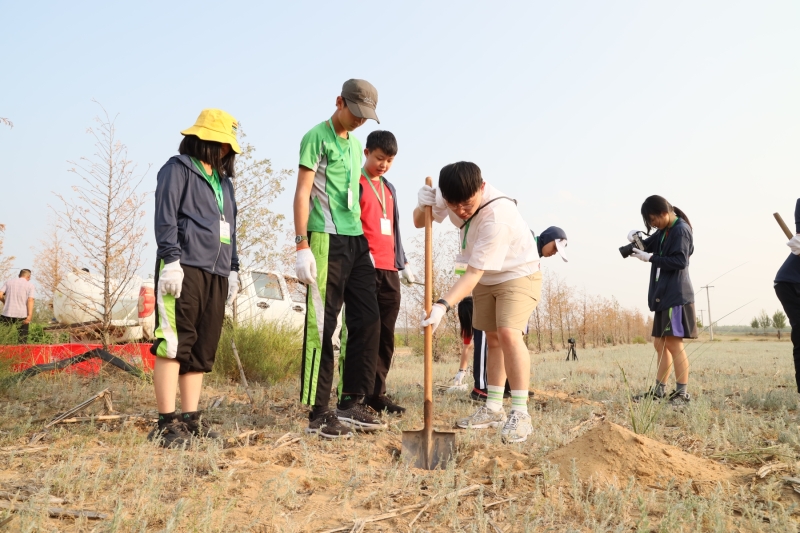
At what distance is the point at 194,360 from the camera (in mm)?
3172

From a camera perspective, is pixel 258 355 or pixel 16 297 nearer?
pixel 258 355

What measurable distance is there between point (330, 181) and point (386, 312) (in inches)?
42.7

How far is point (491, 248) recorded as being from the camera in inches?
127

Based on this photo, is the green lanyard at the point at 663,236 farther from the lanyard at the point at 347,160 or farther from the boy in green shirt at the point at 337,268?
the lanyard at the point at 347,160

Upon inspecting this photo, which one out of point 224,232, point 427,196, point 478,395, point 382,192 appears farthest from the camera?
point 478,395

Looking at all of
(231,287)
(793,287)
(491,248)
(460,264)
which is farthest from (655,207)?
(231,287)

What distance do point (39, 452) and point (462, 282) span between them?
2.28 m

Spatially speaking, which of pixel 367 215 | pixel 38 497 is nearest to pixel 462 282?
pixel 367 215

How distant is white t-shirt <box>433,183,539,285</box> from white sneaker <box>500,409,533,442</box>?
0.80 metres

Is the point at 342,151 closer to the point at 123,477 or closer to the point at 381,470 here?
the point at 381,470

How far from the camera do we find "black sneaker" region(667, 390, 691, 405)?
435 centimetres

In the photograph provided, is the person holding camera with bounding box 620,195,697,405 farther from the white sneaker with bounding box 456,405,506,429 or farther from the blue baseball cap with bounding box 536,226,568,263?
the white sneaker with bounding box 456,405,506,429

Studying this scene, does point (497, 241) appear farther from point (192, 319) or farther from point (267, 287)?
point (267, 287)

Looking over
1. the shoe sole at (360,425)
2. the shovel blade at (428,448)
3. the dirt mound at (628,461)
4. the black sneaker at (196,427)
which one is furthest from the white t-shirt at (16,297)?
the dirt mound at (628,461)
